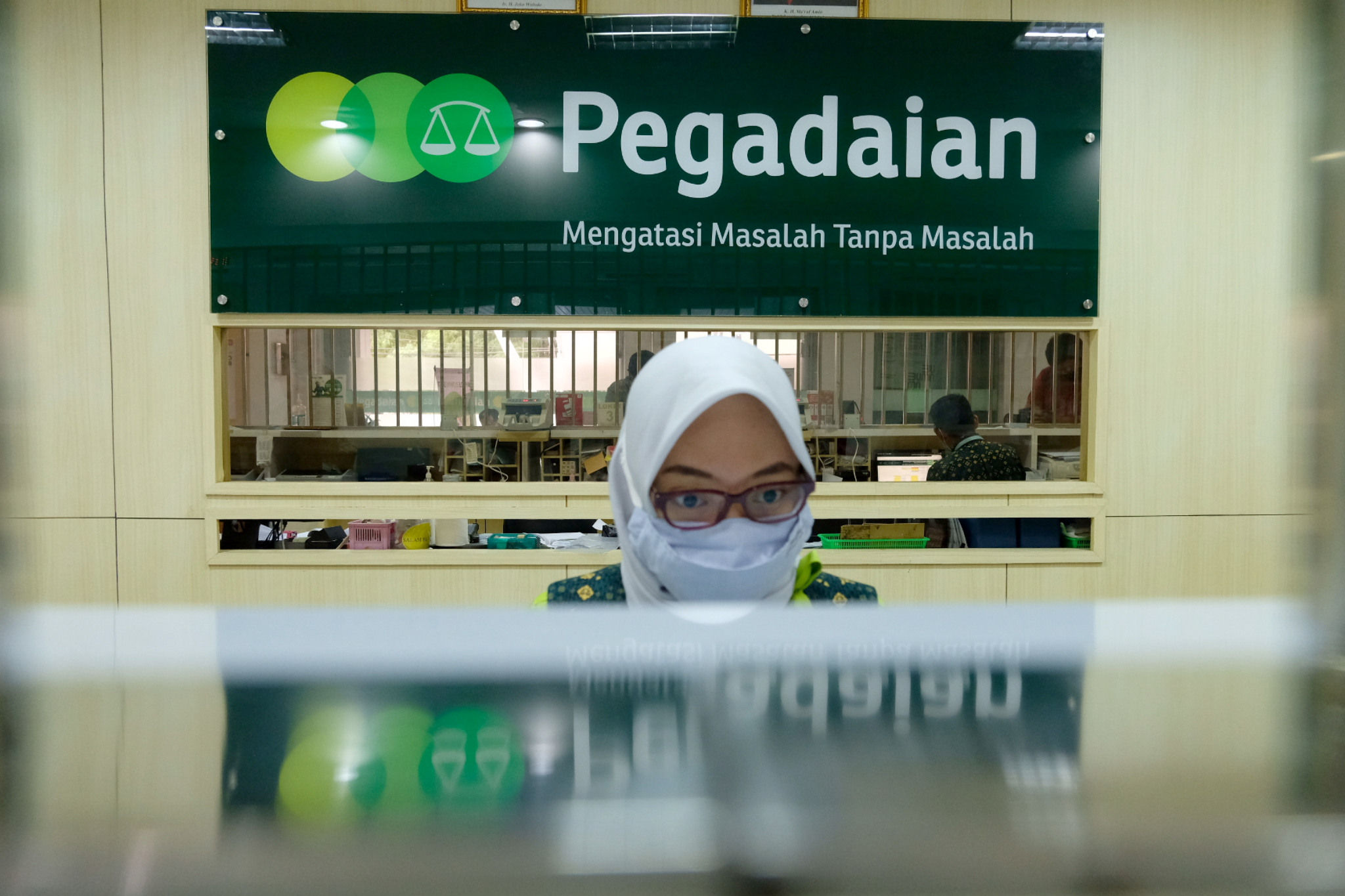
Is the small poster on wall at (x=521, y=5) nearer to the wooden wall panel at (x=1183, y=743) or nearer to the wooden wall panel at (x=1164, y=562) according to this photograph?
the wooden wall panel at (x=1164, y=562)

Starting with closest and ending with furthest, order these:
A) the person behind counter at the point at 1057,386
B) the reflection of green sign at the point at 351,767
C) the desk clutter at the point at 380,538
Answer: the reflection of green sign at the point at 351,767 → the desk clutter at the point at 380,538 → the person behind counter at the point at 1057,386

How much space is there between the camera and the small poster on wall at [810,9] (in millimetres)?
3447

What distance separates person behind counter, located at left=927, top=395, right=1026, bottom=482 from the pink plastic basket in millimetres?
2148

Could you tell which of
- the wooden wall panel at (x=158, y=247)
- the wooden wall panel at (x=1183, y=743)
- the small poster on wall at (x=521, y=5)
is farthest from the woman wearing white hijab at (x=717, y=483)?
the wooden wall panel at (x=158, y=247)

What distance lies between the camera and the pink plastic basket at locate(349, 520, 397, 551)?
355cm

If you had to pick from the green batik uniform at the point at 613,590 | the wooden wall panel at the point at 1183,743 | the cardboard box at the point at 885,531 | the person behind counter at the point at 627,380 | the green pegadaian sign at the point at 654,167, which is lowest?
the cardboard box at the point at 885,531

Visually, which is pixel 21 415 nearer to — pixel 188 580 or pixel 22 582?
pixel 22 582

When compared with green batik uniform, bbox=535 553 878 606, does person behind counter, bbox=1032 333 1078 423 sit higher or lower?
higher

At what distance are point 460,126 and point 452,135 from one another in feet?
0.15

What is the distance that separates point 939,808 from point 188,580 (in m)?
3.70

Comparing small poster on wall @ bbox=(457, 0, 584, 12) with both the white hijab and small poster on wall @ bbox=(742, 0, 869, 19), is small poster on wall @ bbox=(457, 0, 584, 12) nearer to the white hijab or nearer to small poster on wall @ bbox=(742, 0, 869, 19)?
small poster on wall @ bbox=(742, 0, 869, 19)

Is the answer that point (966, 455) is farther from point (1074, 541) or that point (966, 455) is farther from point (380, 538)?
point (380, 538)

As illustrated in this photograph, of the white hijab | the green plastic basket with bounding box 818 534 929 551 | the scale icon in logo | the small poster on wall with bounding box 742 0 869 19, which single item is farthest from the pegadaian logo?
the white hijab

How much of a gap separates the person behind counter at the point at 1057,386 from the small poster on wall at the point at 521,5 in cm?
236
